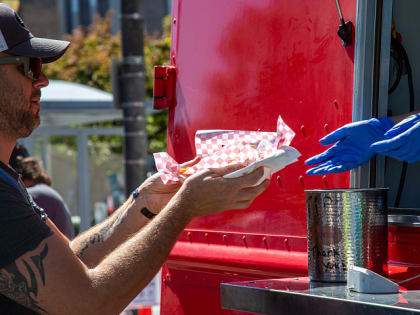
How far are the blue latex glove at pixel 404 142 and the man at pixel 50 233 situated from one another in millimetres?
414

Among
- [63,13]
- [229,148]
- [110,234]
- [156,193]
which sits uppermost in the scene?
[63,13]

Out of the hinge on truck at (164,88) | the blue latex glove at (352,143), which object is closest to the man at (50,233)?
the blue latex glove at (352,143)

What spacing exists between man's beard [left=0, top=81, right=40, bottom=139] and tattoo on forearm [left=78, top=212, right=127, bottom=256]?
0.67 meters

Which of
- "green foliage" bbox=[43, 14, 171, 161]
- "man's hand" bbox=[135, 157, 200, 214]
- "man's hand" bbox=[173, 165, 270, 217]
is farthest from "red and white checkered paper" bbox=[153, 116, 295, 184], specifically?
"green foliage" bbox=[43, 14, 171, 161]

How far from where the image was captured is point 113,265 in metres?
2.17

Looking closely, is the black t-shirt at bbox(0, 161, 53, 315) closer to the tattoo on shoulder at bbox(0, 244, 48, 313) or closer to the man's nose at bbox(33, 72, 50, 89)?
the tattoo on shoulder at bbox(0, 244, 48, 313)

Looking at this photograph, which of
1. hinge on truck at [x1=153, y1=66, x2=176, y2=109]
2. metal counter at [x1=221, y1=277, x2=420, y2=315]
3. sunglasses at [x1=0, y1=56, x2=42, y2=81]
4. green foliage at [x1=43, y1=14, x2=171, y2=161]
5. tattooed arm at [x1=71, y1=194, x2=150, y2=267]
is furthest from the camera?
green foliage at [x1=43, y1=14, x2=171, y2=161]

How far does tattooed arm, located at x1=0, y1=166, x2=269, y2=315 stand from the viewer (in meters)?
2.06

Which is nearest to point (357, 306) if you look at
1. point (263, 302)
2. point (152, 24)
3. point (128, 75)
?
point (263, 302)

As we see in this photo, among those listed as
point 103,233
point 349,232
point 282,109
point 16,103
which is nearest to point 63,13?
point 103,233

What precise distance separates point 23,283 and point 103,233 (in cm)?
84

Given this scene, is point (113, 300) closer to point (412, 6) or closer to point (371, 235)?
point (371, 235)

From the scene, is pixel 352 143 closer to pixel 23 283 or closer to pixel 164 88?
pixel 23 283

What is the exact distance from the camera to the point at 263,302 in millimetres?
2100
